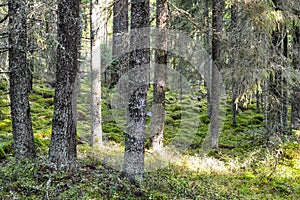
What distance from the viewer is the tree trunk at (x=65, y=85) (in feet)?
16.9

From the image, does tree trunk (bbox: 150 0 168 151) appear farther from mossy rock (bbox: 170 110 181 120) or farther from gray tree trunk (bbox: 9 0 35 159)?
mossy rock (bbox: 170 110 181 120)

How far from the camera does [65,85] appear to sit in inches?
206

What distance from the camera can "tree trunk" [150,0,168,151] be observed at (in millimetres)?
8797

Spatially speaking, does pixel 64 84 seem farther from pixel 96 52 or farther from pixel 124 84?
pixel 124 84

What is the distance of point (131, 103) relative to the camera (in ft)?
17.7

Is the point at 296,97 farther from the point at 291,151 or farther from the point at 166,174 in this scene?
the point at 166,174

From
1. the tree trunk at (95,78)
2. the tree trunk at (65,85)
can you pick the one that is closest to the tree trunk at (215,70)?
the tree trunk at (95,78)

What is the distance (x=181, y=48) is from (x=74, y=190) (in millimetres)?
10687

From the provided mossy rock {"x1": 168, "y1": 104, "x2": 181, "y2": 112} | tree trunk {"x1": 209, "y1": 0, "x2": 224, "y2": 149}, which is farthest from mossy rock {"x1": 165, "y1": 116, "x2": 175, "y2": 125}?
tree trunk {"x1": 209, "y1": 0, "x2": 224, "y2": 149}

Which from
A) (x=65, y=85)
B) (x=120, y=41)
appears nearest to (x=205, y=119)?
(x=120, y=41)

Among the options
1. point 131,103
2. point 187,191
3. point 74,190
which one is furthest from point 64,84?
point 187,191

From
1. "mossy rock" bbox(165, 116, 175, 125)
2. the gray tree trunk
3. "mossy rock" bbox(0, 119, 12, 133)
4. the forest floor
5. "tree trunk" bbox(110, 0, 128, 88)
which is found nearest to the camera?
the forest floor

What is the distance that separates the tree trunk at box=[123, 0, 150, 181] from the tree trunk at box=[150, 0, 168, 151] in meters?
3.46

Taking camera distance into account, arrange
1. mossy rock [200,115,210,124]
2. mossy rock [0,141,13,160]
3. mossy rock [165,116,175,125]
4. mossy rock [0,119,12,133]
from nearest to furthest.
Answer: mossy rock [0,141,13,160] → mossy rock [0,119,12,133] → mossy rock [165,116,175,125] → mossy rock [200,115,210,124]
